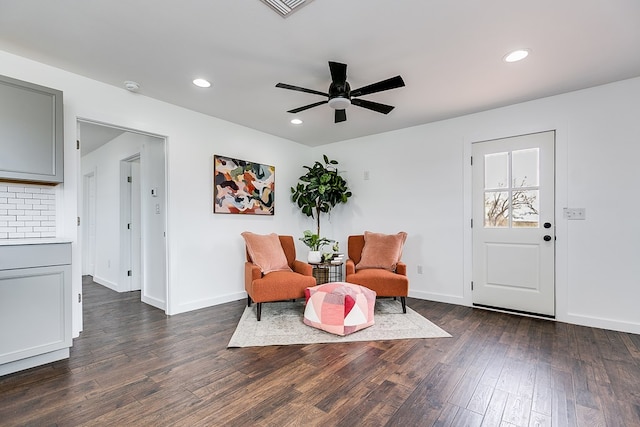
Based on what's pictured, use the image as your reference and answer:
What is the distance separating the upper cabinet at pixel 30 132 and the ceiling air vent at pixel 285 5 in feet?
6.37

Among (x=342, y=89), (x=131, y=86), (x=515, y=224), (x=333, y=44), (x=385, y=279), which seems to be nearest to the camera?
(x=333, y=44)

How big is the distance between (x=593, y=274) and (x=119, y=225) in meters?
6.14

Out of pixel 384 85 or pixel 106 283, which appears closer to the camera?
pixel 384 85

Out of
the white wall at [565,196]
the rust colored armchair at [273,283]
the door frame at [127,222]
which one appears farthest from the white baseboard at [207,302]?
the white wall at [565,196]

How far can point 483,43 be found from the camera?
2.24 metres

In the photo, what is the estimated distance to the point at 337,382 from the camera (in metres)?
1.99

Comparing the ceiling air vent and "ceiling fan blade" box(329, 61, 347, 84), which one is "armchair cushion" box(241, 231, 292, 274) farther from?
the ceiling air vent

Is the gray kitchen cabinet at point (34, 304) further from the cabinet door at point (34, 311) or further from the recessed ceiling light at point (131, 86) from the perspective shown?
the recessed ceiling light at point (131, 86)

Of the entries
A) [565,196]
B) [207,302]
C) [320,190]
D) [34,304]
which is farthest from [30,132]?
[565,196]

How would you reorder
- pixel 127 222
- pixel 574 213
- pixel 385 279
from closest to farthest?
pixel 574 213
pixel 385 279
pixel 127 222

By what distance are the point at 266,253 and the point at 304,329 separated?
3.36ft

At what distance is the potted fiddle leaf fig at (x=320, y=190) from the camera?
4.64 m

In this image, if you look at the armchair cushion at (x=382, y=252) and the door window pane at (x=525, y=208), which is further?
the armchair cushion at (x=382, y=252)

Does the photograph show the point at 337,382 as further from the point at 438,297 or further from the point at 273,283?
the point at 438,297
